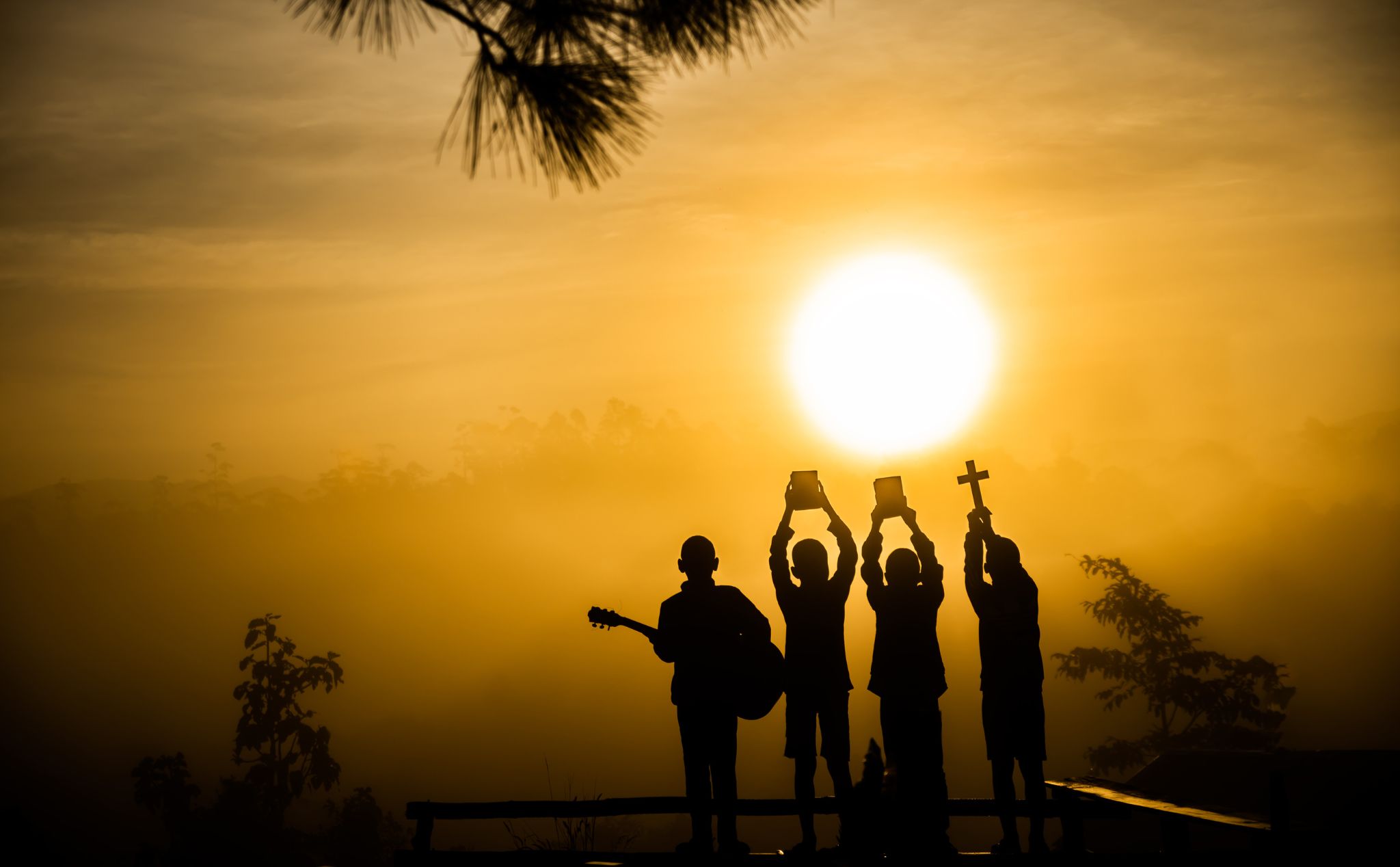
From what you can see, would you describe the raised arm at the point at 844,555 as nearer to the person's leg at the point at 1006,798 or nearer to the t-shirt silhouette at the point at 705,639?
the t-shirt silhouette at the point at 705,639

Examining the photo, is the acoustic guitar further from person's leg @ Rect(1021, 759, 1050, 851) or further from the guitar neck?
person's leg @ Rect(1021, 759, 1050, 851)

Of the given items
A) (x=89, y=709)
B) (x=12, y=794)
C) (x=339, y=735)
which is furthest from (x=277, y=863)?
(x=89, y=709)

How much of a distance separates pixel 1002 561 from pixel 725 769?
2.56 metres

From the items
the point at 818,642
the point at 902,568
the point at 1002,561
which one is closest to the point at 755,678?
the point at 818,642

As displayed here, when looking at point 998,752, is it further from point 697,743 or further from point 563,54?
point 563,54

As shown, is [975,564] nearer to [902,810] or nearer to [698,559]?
[698,559]

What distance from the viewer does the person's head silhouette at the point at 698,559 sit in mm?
7465

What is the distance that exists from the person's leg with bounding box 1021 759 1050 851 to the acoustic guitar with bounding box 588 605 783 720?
1.82 metres

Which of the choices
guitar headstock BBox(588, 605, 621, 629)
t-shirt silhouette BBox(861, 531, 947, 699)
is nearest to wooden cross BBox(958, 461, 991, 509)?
t-shirt silhouette BBox(861, 531, 947, 699)

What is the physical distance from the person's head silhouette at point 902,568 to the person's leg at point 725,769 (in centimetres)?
156

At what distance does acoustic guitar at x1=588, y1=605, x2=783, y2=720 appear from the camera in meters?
7.58

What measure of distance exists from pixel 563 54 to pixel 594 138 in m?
0.45

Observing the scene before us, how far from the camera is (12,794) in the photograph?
446 feet

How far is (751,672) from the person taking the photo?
7.62 metres
